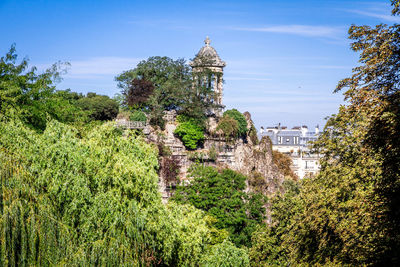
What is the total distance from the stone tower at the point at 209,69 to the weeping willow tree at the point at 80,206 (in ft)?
116

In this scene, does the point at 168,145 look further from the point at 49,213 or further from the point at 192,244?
the point at 49,213

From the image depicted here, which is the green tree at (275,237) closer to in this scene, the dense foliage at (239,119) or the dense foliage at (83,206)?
the dense foliage at (83,206)

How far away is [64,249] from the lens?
12.7 meters

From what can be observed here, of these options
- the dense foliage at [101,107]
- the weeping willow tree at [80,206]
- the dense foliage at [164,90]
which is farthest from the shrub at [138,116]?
the weeping willow tree at [80,206]

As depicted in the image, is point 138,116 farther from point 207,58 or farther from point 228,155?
point 207,58

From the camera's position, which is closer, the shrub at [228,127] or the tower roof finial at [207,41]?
the shrub at [228,127]

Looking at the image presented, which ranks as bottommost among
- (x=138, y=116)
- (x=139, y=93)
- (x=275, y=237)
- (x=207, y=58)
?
(x=275, y=237)

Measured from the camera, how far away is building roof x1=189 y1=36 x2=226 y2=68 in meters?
54.8

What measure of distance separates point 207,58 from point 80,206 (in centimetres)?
4237

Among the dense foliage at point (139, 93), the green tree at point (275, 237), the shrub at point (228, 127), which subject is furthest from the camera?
the shrub at point (228, 127)

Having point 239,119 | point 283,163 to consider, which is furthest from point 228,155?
point 283,163

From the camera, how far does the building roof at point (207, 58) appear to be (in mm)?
54844

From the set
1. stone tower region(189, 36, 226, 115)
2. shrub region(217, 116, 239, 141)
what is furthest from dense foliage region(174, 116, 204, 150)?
stone tower region(189, 36, 226, 115)

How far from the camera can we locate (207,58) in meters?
55.2
